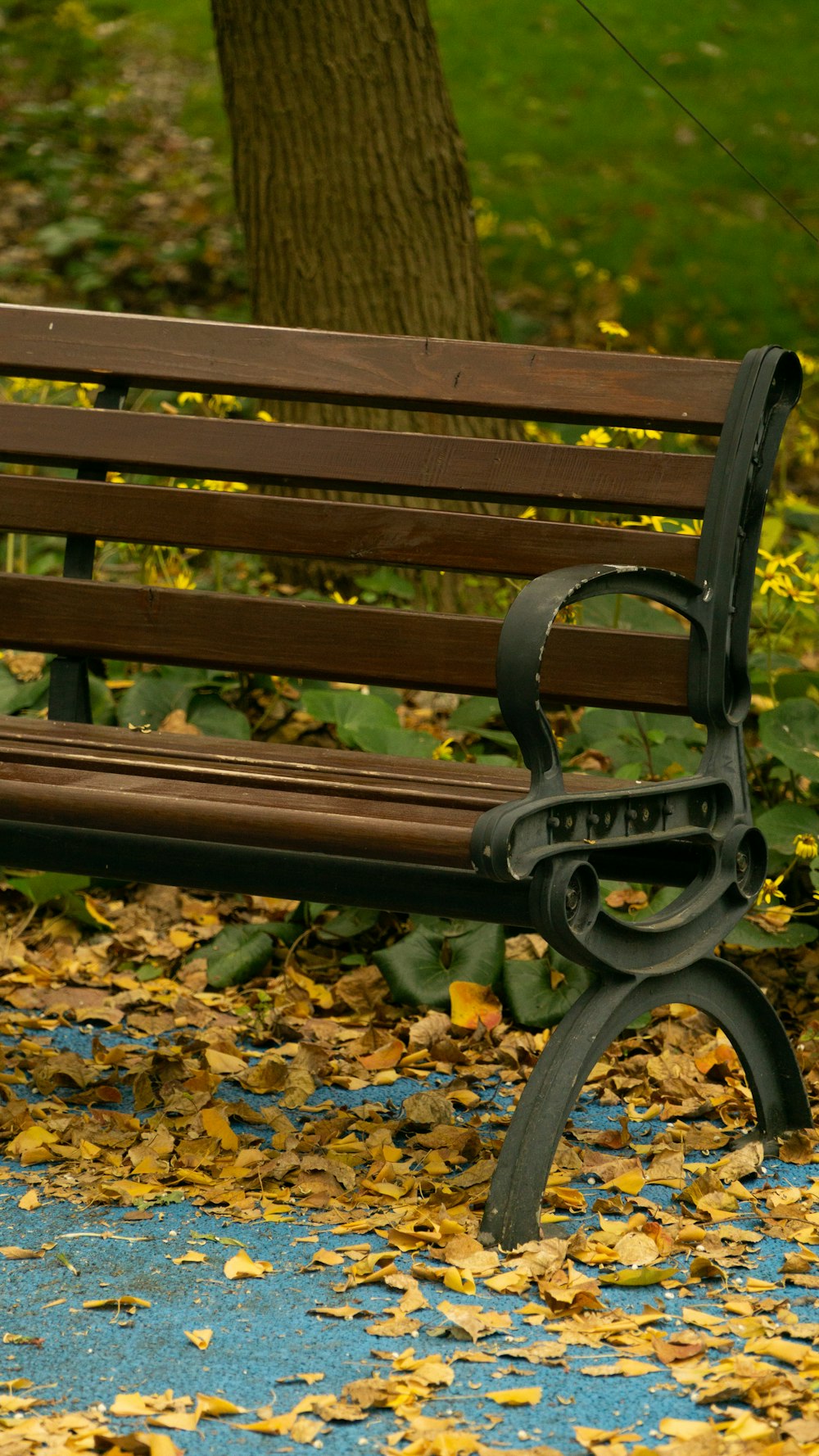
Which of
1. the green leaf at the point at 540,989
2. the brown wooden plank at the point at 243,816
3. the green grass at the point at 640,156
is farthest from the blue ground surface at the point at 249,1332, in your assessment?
the green grass at the point at 640,156

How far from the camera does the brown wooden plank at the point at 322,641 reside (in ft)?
7.59

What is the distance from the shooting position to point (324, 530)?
8.32 feet

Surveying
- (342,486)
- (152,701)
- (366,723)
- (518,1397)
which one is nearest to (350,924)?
(366,723)

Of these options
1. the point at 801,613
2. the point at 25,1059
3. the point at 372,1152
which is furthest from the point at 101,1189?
the point at 801,613

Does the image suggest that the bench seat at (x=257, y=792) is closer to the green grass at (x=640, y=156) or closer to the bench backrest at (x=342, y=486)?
the bench backrest at (x=342, y=486)

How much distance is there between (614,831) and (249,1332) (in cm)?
73

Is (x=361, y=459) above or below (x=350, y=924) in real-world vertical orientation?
above

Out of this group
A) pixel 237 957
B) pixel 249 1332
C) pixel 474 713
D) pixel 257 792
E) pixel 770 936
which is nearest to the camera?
pixel 249 1332

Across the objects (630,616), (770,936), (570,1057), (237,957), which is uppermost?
(630,616)

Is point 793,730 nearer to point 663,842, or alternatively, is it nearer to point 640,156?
point 663,842

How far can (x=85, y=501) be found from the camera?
267 centimetres

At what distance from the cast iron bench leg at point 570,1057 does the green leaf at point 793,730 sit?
0.65 metres

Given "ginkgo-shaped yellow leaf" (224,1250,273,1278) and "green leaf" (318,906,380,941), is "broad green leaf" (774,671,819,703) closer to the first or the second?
"green leaf" (318,906,380,941)

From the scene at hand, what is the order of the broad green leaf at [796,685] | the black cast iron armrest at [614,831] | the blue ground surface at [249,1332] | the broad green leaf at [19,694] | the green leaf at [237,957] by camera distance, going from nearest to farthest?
the blue ground surface at [249,1332] → the black cast iron armrest at [614,831] → the green leaf at [237,957] → the broad green leaf at [796,685] → the broad green leaf at [19,694]
